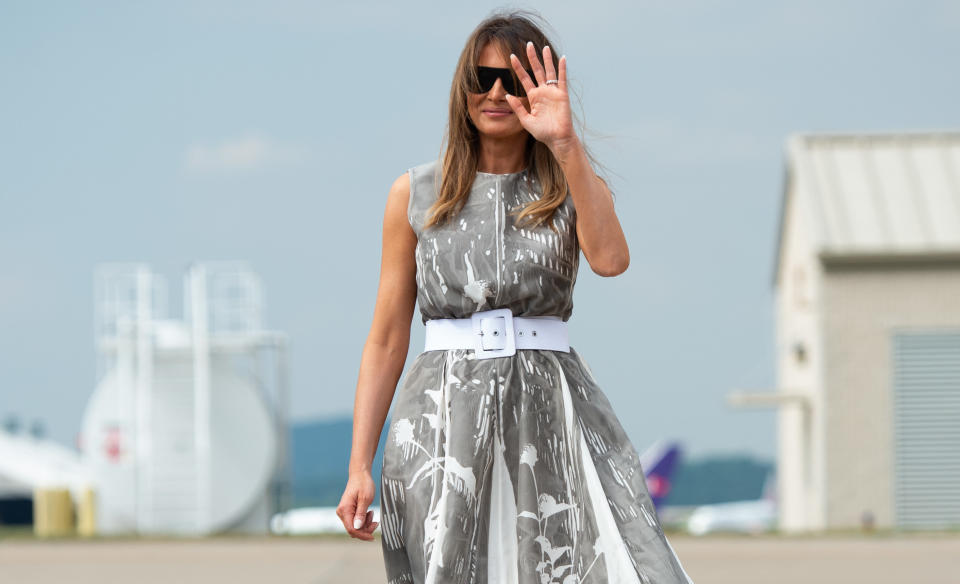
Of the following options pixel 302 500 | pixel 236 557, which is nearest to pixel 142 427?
pixel 236 557

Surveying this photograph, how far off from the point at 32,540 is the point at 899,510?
14384 mm

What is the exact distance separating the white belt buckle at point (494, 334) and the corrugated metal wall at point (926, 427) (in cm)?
2164

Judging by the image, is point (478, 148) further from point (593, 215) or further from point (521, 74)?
point (593, 215)

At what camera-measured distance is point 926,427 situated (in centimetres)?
2348

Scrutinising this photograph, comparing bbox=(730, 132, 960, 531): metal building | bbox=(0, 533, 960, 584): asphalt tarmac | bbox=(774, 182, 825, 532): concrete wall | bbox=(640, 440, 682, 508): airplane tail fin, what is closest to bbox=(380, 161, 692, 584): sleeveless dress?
bbox=(0, 533, 960, 584): asphalt tarmac

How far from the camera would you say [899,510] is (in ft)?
76.3

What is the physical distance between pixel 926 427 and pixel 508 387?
22.0 metres

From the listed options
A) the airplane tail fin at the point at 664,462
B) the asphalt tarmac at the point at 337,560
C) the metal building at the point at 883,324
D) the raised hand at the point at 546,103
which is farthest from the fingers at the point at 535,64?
the airplane tail fin at the point at 664,462

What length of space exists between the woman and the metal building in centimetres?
2134

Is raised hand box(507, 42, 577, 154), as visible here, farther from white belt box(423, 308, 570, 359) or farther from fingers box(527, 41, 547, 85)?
white belt box(423, 308, 570, 359)

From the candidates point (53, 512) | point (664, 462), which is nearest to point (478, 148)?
point (53, 512)

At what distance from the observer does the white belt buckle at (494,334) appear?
2766 millimetres

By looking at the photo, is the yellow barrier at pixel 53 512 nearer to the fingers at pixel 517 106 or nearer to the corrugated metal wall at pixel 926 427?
the corrugated metal wall at pixel 926 427

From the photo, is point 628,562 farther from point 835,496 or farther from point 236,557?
point 835,496
